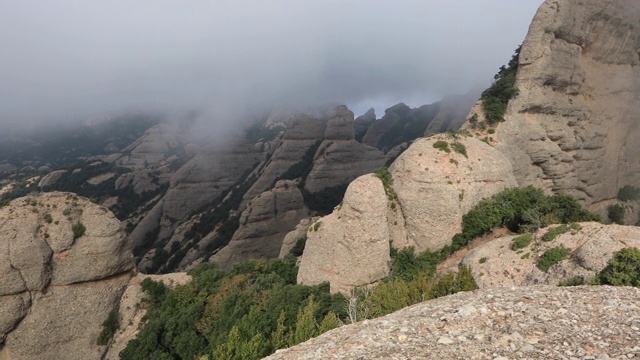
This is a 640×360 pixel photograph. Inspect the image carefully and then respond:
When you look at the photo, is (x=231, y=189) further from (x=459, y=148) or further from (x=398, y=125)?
(x=398, y=125)

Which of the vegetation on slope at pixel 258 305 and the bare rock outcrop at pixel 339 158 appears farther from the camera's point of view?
the bare rock outcrop at pixel 339 158

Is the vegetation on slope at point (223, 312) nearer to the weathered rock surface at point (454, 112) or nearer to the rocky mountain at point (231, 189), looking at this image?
the rocky mountain at point (231, 189)

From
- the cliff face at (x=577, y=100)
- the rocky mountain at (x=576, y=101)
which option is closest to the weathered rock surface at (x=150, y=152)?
the cliff face at (x=577, y=100)

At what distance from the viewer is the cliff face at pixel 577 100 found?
135 feet

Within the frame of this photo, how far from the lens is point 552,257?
2309 cm

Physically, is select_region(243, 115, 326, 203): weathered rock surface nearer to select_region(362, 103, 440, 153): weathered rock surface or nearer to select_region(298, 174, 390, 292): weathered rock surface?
select_region(362, 103, 440, 153): weathered rock surface

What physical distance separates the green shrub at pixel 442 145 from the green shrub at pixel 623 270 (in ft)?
60.5

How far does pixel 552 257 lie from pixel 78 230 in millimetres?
43496

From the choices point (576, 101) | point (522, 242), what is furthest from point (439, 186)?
point (576, 101)

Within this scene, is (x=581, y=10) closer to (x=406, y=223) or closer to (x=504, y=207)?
(x=504, y=207)

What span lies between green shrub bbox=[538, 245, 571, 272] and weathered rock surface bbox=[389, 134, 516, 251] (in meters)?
9.44

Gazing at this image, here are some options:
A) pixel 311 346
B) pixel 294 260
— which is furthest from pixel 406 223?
pixel 311 346

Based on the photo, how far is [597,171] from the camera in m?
46.9

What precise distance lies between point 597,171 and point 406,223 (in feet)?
110
